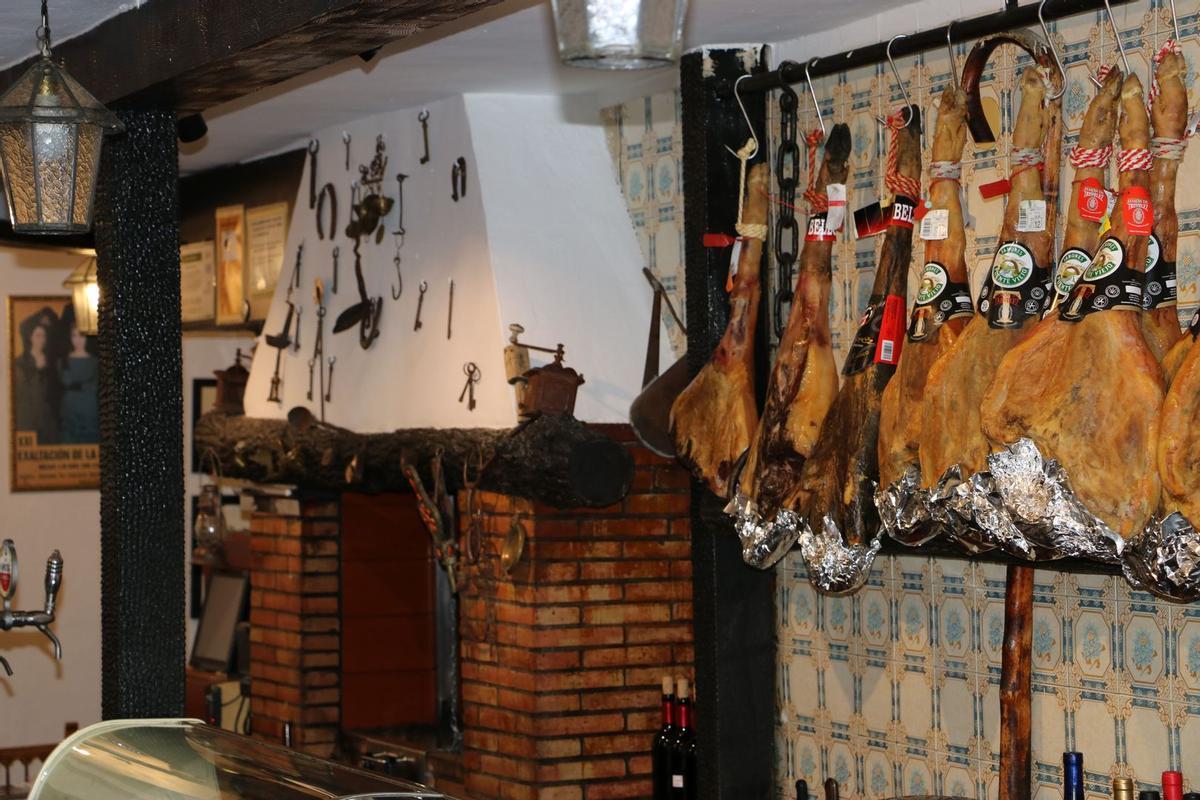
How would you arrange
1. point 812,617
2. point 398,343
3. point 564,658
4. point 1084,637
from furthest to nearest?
point 398,343 < point 564,658 < point 812,617 < point 1084,637

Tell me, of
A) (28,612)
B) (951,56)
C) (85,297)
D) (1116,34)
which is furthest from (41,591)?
(1116,34)

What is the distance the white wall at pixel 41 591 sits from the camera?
8.30 meters

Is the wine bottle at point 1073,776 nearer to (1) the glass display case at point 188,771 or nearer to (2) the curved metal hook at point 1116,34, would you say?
(2) the curved metal hook at point 1116,34

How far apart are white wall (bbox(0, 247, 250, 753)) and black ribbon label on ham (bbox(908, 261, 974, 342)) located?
216 inches

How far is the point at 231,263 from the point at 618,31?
18.6 feet

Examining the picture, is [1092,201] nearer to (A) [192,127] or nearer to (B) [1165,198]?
(B) [1165,198]

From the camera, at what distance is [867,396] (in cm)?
391

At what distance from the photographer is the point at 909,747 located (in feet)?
14.2

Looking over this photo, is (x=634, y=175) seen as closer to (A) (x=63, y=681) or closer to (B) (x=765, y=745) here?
(B) (x=765, y=745)

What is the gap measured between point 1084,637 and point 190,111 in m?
2.63

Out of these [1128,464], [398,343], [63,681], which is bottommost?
[63,681]

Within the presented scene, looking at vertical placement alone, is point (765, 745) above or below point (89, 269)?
below

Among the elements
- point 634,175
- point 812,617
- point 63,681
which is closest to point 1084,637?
point 812,617

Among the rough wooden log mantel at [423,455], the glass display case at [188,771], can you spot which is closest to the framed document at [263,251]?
the rough wooden log mantel at [423,455]
